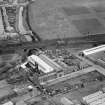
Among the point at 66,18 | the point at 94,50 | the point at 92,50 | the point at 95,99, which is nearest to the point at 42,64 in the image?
the point at 92,50

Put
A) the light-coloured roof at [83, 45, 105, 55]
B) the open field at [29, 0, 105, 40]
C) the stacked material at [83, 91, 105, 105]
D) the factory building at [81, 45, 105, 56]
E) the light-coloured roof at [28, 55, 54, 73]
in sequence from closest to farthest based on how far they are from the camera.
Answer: the stacked material at [83, 91, 105, 105] → the light-coloured roof at [28, 55, 54, 73] → the factory building at [81, 45, 105, 56] → the light-coloured roof at [83, 45, 105, 55] → the open field at [29, 0, 105, 40]

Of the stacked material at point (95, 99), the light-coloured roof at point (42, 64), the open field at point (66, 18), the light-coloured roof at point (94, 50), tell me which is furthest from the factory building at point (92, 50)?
the stacked material at point (95, 99)

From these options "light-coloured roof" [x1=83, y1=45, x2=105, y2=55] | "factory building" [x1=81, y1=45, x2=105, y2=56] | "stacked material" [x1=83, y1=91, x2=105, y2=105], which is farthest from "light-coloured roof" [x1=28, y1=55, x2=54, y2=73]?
"stacked material" [x1=83, y1=91, x2=105, y2=105]

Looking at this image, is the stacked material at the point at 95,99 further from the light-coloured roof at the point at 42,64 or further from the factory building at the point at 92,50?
the factory building at the point at 92,50

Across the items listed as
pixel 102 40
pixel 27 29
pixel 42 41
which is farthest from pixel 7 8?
pixel 102 40

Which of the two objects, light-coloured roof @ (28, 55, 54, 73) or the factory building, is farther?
the factory building

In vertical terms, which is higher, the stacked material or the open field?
the open field

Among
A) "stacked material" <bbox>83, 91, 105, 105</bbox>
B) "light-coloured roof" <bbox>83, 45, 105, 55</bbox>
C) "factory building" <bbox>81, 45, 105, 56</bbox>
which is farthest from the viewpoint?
"light-coloured roof" <bbox>83, 45, 105, 55</bbox>

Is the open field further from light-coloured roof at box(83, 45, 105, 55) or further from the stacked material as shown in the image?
the stacked material

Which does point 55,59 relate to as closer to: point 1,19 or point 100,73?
point 100,73
